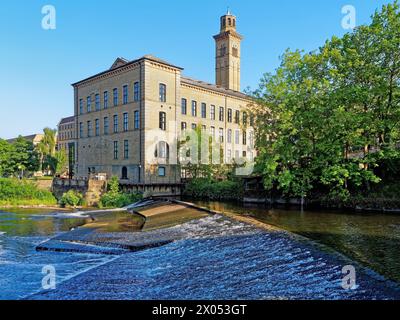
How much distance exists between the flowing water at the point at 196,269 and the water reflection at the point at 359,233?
799 mm

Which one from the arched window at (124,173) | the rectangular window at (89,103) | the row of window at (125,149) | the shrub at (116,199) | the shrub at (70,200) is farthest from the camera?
the rectangular window at (89,103)

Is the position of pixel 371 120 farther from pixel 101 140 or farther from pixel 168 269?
pixel 101 140

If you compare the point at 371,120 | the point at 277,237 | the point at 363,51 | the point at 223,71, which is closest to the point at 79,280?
the point at 277,237

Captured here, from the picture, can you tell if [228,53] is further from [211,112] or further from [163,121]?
[163,121]

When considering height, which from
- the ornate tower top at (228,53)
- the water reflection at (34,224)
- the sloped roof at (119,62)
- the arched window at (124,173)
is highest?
the ornate tower top at (228,53)

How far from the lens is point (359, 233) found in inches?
547

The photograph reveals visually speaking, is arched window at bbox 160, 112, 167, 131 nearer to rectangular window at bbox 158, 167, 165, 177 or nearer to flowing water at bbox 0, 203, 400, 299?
rectangular window at bbox 158, 167, 165, 177

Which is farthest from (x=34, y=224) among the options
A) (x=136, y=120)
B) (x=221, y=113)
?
(x=221, y=113)

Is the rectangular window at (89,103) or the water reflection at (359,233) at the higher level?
the rectangular window at (89,103)

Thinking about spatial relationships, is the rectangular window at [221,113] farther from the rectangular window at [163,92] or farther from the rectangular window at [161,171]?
the rectangular window at [161,171]

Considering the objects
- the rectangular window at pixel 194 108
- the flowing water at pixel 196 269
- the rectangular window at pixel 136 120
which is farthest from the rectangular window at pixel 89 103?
the flowing water at pixel 196 269

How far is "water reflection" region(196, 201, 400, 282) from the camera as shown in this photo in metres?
9.49

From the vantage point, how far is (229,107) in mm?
53062

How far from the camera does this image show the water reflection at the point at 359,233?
9492 millimetres
